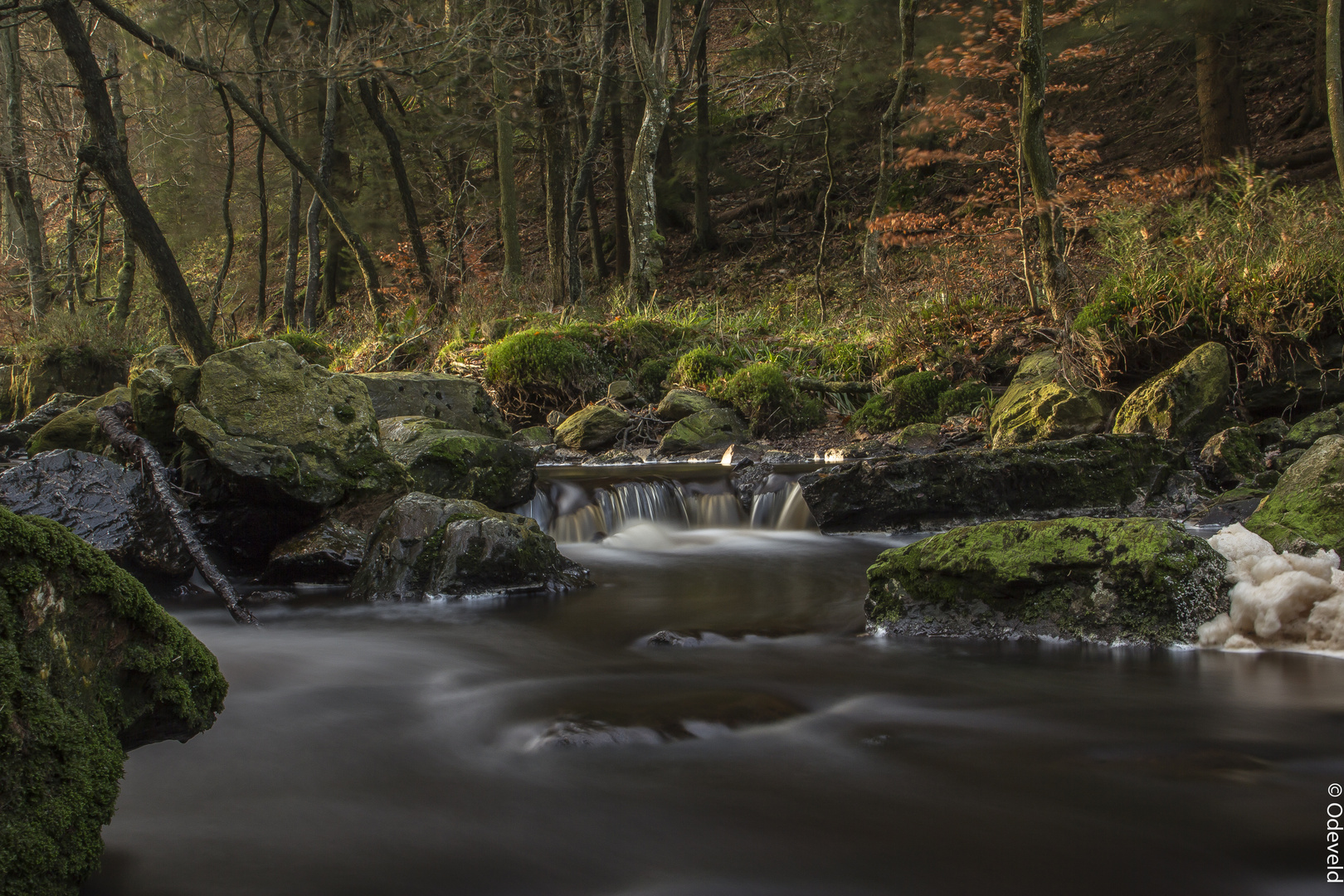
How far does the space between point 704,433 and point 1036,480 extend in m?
5.58

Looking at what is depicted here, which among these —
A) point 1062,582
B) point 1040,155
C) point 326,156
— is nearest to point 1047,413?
point 1040,155

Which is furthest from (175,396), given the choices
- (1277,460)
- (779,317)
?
(779,317)

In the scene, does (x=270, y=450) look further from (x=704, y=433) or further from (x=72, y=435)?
(x=704, y=433)

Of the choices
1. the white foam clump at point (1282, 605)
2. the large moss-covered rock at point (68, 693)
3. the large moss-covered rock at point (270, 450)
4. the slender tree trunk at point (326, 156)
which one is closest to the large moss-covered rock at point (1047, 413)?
the white foam clump at point (1282, 605)

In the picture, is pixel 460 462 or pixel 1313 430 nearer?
pixel 1313 430

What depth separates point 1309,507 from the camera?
4.43m

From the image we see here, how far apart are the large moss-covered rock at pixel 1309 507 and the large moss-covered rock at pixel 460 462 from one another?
5.20 meters

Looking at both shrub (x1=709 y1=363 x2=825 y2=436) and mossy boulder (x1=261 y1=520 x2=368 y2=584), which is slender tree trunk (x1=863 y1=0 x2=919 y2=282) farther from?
mossy boulder (x1=261 y1=520 x2=368 y2=584)

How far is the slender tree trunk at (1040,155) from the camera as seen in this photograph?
9.77 metres

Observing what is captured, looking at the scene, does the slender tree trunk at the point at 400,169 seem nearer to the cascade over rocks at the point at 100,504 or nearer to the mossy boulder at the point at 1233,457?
the cascade over rocks at the point at 100,504

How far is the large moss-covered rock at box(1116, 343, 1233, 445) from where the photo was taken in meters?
7.72

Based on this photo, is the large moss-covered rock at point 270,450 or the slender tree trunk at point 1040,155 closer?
the large moss-covered rock at point 270,450

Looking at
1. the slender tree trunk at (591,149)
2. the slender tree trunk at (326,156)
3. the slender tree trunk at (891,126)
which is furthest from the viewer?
the slender tree trunk at (591,149)

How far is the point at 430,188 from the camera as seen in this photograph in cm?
2617
